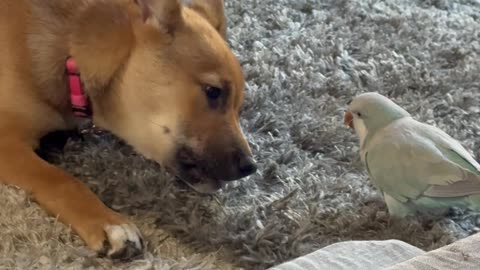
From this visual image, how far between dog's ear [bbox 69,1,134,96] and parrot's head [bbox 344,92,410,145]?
49cm

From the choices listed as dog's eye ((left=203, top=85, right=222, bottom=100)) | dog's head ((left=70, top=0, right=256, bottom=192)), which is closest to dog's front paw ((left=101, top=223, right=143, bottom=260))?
dog's head ((left=70, top=0, right=256, bottom=192))

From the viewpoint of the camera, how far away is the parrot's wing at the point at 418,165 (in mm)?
1506

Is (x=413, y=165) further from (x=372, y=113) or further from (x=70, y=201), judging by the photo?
(x=70, y=201)

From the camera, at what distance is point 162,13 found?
1.66 metres

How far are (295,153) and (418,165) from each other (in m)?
0.37

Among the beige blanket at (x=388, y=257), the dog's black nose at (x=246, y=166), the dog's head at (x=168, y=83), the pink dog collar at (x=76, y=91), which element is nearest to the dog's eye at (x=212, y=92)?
the dog's head at (x=168, y=83)

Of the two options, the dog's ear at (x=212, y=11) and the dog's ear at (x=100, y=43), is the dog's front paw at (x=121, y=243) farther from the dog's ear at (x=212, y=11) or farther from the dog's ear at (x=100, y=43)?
the dog's ear at (x=212, y=11)

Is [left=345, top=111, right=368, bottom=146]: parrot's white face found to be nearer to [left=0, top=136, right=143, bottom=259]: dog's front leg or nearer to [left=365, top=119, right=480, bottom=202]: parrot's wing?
[left=365, top=119, right=480, bottom=202]: parrot's wing

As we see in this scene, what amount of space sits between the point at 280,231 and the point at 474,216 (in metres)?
0.41

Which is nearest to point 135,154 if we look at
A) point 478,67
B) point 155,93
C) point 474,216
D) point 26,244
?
point 155,93

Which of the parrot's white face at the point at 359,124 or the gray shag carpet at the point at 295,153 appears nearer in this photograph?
the gray shag carpet at the point at 295,153

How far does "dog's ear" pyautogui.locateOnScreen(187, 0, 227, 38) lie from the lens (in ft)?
6.06

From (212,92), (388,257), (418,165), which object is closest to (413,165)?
(418,165)

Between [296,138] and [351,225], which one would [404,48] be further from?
[351,225]
